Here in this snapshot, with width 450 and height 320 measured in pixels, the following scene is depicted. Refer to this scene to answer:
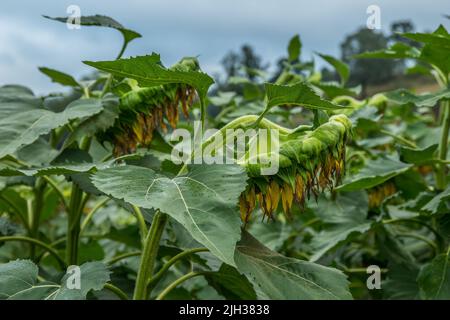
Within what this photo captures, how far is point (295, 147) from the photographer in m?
0.82

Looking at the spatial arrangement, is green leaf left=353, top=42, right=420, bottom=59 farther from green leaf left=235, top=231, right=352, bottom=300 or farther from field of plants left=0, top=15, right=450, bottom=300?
green leaf left=235, top=231, right=352, bottom=300

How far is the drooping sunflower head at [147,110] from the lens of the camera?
105 cm

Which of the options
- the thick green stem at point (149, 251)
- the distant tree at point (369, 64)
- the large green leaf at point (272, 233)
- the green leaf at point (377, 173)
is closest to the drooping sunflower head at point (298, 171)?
the thick green stem at point (149, 251)

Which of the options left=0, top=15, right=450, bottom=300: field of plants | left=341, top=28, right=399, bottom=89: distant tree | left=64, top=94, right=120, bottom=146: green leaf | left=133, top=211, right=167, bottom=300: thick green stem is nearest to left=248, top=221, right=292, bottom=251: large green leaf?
left=0, top=15, right=450, bottom=300: field of plants

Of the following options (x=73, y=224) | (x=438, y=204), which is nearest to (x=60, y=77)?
(x=73, y=224)

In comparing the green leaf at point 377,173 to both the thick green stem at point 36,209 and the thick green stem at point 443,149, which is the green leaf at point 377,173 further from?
the thick green stem at point 36,209

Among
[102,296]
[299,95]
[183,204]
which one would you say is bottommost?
[102,296]

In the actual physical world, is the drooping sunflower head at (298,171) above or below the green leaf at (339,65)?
below

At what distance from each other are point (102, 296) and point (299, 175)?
2.14 feet

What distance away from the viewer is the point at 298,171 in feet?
2.70

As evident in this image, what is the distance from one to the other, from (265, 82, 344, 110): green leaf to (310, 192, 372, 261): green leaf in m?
0.34

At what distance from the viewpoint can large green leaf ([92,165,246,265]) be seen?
74 centimetres
